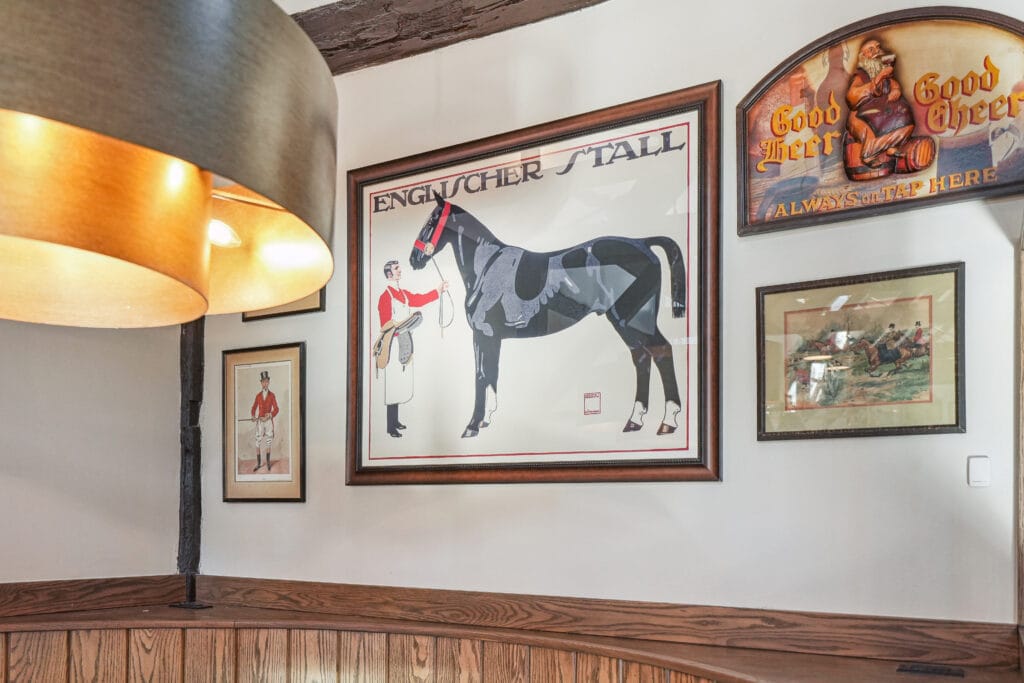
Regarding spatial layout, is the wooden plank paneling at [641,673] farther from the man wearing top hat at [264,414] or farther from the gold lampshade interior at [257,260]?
the man wearing top hat at [264,414]

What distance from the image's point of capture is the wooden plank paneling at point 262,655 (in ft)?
10.4

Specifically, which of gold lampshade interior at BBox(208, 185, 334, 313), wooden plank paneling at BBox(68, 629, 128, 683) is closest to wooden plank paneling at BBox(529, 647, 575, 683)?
wooden plank paneling at BBox(68, 629, 128, 683)

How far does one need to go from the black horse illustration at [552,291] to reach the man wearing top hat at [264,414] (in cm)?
83

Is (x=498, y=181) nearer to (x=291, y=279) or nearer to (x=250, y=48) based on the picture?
(x=291, y=279)

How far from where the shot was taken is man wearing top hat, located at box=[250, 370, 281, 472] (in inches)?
140

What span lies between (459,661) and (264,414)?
1.28 meters

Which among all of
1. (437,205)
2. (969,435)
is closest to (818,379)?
(969,435)

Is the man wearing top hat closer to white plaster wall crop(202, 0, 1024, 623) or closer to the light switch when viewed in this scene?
white plaster wall crop(202, 0, 1024, 623)

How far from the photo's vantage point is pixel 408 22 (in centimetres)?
307

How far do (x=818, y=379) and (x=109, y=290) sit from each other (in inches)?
66.8

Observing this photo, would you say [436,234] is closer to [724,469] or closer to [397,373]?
[397,373]

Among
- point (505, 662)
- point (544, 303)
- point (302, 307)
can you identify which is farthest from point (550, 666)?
point (302, 307)

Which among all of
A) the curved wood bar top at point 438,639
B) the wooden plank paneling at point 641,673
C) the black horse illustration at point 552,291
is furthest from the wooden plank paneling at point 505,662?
the black horse illustration at point 552,291

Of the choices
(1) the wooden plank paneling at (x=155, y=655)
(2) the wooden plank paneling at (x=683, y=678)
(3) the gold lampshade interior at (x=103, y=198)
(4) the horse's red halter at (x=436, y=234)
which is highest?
(4) the horse's red halter at (x=436, y=234)
